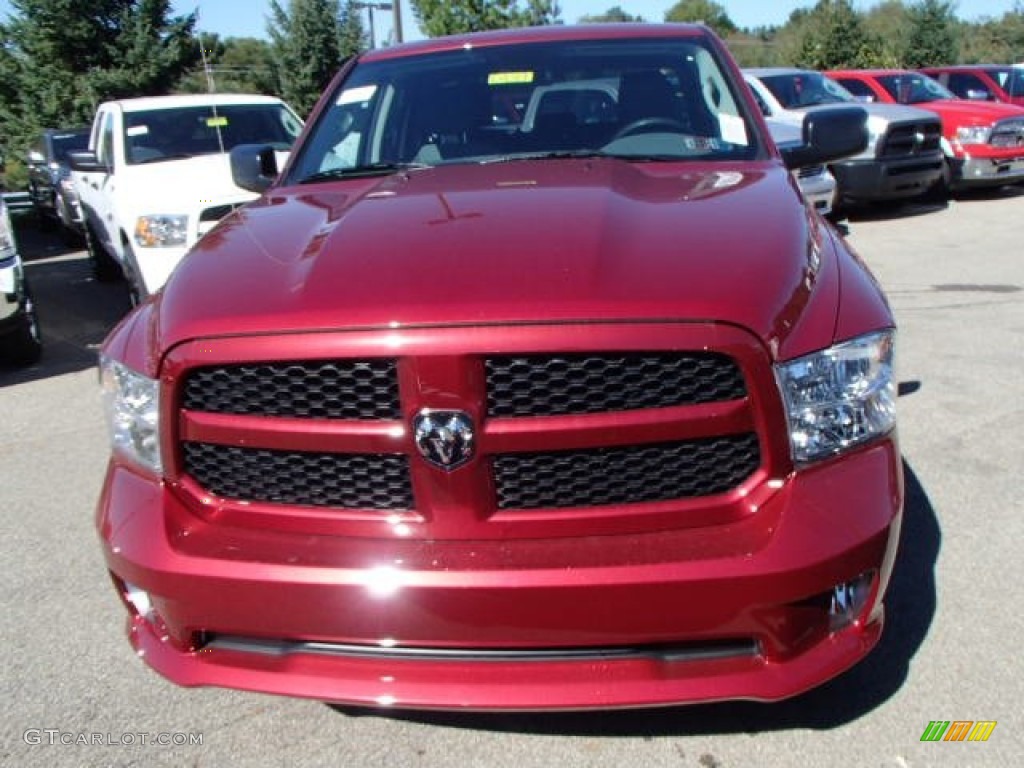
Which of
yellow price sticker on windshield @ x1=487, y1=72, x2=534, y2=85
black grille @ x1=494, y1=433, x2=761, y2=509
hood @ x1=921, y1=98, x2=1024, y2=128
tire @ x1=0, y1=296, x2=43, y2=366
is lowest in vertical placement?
tire @ x1=0, y1=296, x2=43, y2=366

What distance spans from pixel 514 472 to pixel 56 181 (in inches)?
518

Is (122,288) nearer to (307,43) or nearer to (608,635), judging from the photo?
(608,635)

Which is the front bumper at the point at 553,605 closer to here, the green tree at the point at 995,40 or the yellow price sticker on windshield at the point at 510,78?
the yellow price sticker on windshield at the point at 510,78

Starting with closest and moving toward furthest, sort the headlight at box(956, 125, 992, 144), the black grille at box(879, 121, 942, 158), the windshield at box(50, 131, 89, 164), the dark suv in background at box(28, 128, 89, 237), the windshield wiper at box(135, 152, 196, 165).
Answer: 1. the windshield wiper at box(135, 152, 196, 165)
2. the black grille at box(879, 121, 942, 158)
3. the dark suv in background at box(28, 128, 89, 237)
4. the headlight at box(956, 125, 992, 144)
5. the windshield at box(50, 131, 89, 164)

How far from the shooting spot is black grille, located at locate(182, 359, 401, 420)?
82.1 inches

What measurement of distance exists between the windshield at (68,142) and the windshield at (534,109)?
450 inches

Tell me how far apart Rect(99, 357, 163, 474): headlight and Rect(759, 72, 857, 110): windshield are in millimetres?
11539

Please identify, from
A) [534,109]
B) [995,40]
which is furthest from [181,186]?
[995,40]

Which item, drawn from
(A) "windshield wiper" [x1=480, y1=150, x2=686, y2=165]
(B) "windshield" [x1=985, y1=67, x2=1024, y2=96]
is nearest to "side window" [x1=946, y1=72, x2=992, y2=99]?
(B) "windshield" [x1=985, y1=67, x2=1024, y2=96]

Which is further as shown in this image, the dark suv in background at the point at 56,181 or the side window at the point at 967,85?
the side window at the point at 967,85

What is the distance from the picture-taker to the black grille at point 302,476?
216cm

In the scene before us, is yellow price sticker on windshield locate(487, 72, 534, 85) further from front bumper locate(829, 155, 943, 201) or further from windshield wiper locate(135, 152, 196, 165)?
front bumper locate(829, 155, 943, 201)

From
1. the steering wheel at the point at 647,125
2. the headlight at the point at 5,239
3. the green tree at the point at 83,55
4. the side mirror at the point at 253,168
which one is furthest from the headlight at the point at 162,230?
the green tree at the point at 83,55

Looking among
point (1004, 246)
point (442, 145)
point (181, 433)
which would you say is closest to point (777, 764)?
point (181, 433)
